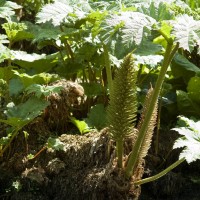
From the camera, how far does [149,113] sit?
254 cm

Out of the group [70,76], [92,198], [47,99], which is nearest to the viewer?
[92,198]

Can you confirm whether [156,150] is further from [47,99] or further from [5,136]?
[5,136]

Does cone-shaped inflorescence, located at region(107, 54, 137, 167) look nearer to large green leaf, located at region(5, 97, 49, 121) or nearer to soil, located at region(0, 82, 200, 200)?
soil, located at region(0, 82, 200, 200)

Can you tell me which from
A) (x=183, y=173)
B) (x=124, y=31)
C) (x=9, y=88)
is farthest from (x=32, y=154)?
(x=124, y=31)

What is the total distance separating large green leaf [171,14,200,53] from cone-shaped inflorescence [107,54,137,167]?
330mm

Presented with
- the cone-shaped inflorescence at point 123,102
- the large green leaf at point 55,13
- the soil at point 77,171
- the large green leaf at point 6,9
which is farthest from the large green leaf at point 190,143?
the large green leaf at point 6,9

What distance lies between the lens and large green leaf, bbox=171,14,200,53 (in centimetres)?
212

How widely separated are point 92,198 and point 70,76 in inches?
44.5

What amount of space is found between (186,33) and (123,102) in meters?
0.56

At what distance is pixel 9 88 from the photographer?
3.32 m

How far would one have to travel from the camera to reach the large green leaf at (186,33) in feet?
6.96

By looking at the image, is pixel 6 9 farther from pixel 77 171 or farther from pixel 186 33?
pixel 186 33

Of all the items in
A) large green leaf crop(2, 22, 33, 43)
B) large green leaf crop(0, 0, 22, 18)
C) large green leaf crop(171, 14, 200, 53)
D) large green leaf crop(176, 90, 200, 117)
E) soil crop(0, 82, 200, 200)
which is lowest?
soil crop(0, 82, 200, 200)

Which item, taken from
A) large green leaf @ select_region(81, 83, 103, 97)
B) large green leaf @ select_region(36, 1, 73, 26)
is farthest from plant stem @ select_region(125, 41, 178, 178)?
large green leaf @ select_region(81, 83, 103, 97)
